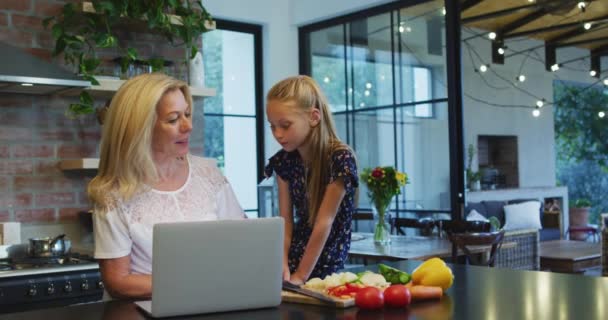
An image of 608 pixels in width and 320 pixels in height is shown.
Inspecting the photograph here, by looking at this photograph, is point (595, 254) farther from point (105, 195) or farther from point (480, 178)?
point (105, 195)

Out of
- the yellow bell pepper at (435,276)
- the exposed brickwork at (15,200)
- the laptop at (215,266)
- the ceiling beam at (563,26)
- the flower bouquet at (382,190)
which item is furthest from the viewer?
the ceiling beam at (563,26)

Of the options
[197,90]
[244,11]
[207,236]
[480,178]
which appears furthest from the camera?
[480,178]

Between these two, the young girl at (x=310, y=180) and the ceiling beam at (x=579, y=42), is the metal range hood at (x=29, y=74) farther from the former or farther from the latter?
the ceiling beam at (x=579, y=42)

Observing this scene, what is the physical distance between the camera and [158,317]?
1393 mm

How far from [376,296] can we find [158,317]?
44cm

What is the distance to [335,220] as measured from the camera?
2088 millimetres

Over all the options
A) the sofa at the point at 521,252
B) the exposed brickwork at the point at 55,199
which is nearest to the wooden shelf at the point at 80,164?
the exposed brickwork at the point at 55,199

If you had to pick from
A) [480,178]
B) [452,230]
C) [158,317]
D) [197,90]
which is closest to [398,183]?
[452,230]

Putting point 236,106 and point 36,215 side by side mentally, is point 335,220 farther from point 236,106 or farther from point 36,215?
point 236,106

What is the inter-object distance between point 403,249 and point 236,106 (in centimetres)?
212

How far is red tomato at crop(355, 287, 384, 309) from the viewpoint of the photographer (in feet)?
4.76

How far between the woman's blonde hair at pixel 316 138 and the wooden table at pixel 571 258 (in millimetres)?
5616

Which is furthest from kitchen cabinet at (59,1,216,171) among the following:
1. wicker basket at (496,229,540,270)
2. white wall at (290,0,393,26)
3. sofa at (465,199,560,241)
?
sofa at (465,199,560,241)

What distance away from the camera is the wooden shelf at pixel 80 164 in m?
3.32
